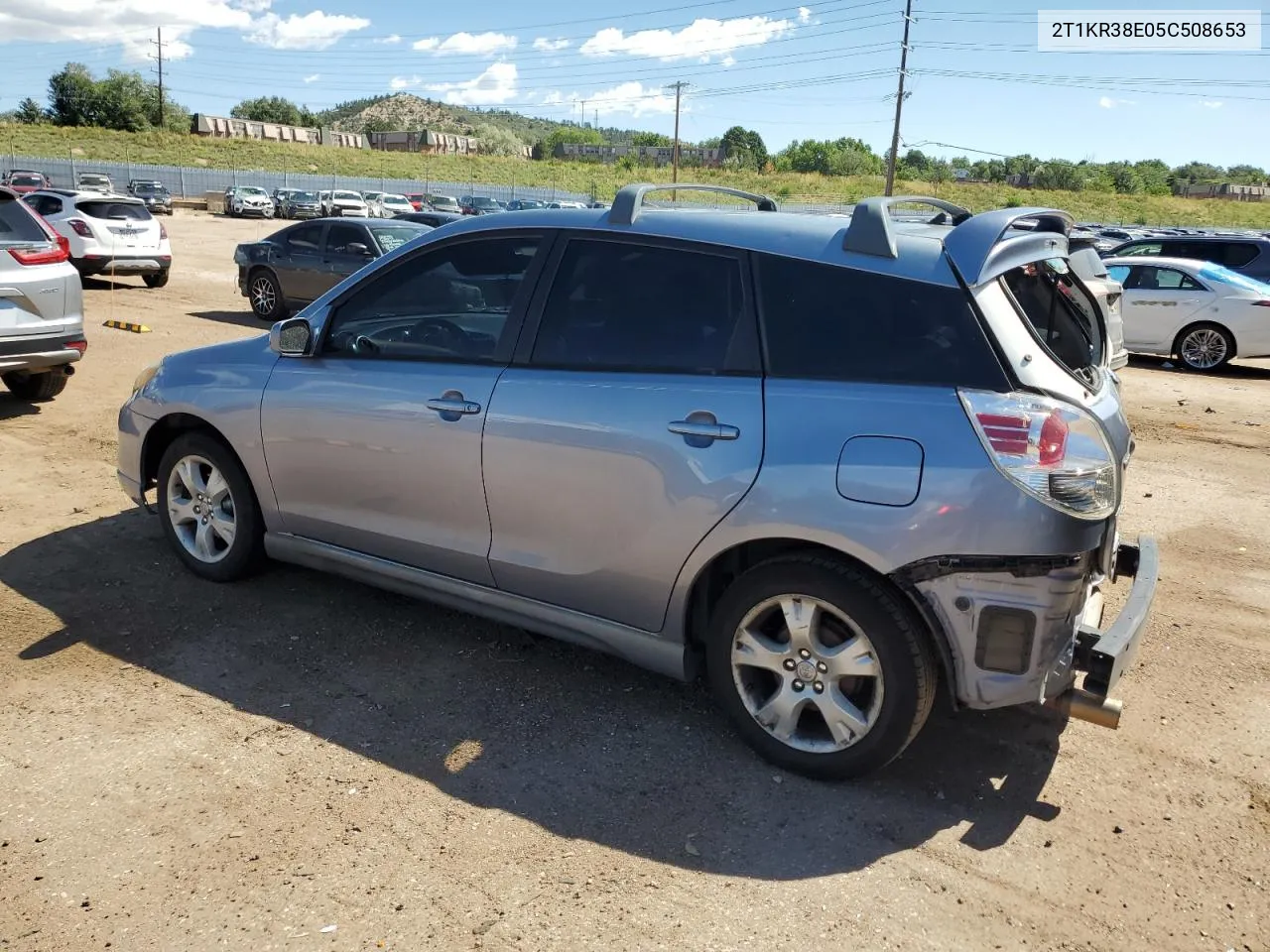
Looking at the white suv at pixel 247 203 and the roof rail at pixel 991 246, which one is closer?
the roof rail at pixel 991 246

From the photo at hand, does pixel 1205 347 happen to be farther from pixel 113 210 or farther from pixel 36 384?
pixel 113 210

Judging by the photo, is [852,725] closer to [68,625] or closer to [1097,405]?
[1097,405]

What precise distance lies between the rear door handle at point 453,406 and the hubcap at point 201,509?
1.39m

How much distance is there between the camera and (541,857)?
A: 9.74 ft

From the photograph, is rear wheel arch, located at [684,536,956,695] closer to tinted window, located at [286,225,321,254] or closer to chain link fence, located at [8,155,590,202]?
tinted window, located at [286,225,321,254]

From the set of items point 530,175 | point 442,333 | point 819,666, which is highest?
point 530,175

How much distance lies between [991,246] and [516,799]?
7.64ft

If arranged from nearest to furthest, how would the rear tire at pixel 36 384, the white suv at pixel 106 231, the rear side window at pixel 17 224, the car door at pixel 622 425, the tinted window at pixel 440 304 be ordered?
the car door at pixel 622 425 → the tinted window at pixel 440 304 → the rear side window at pixel 17 224 → the rear tire at pixel 36 384 → the white suv at pixel 106 231

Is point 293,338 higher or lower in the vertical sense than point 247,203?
lower

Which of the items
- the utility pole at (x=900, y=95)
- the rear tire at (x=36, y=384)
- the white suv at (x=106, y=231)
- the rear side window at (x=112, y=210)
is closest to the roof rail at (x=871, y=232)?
the rear tire at (x=36, y=384)

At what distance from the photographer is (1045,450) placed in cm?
297

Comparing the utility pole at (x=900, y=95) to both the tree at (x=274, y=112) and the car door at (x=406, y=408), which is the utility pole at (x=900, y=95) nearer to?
the car door at (x=406, y=408)

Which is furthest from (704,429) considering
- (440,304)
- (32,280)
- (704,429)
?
(32,280)

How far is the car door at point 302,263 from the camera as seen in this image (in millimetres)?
14180
